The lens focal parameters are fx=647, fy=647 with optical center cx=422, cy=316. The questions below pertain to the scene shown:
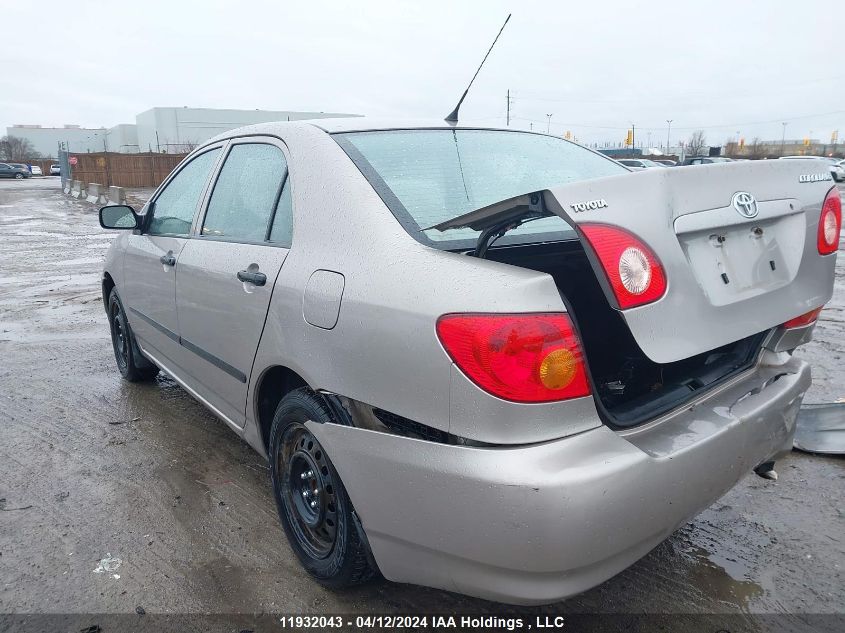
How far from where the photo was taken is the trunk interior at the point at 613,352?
2182 mm

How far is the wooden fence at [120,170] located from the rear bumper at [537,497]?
3467 cm

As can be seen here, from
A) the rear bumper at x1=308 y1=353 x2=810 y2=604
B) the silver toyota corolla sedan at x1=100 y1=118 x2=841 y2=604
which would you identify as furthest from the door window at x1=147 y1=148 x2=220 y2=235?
the rear bumper at x1=308 y1=353 x2=810 y2=604

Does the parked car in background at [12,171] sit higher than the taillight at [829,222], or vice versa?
the parked car in background at [12,171]

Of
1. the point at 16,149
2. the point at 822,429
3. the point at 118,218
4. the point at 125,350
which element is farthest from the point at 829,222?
the point at 16,149

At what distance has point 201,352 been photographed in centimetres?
310

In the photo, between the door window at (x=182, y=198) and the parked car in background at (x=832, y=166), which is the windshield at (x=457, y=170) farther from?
the door window at (x=182, y=198)

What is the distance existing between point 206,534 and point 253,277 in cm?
115

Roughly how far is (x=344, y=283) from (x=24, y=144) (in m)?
104

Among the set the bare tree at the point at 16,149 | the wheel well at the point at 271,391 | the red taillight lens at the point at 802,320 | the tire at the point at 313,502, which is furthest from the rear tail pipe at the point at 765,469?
the bare tree at the point at 16,149

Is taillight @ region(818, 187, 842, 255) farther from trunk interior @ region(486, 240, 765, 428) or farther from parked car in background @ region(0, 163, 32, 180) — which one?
parked car in background @ region(0, 163, 32, 180)

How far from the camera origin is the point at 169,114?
224ft

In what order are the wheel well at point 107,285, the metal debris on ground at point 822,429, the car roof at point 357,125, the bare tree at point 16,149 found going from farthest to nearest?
1. the bare tree at point 16,149
2. the wheel well at point 107,285
3. the metal debris on ground at point 822,429
4. the car roof at point 357,125

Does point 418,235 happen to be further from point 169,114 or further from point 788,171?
point 169,114

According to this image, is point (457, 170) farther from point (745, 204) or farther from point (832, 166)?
point (832, 166)
